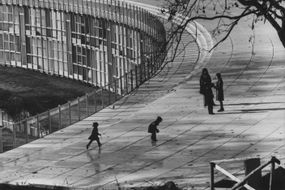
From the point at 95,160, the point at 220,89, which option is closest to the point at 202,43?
the point at 220,89

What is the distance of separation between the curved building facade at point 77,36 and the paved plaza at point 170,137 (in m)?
11.3

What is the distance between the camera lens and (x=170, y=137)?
84.0 feet

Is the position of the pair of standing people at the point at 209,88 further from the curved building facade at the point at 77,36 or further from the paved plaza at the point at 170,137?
the curved building facade at the point at 77,36

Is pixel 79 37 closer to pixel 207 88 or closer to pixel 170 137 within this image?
pixel 207 88

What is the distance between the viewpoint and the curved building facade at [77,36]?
169ft

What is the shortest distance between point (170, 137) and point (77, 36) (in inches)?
1478

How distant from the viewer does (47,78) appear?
63625 millimetres

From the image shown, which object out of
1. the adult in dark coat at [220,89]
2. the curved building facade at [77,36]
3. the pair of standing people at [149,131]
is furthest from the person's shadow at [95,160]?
the curved building facade at [77,36]

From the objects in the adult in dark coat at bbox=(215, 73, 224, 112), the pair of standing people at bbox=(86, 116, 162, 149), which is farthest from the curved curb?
the pair of standing people at bbox=(86, 116, 162, 149)

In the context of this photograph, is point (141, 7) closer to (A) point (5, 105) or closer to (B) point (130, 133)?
(A) point (5, 105)

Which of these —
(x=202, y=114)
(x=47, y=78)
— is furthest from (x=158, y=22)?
(x=47, y=78)

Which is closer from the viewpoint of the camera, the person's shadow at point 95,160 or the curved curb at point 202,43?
the person's shadow at point 95,160

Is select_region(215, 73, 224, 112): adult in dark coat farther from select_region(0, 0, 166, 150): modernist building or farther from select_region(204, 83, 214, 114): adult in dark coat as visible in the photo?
select_region(0, 0, 166, 150): modernist building

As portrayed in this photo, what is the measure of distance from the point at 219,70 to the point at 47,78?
31.1 meters
